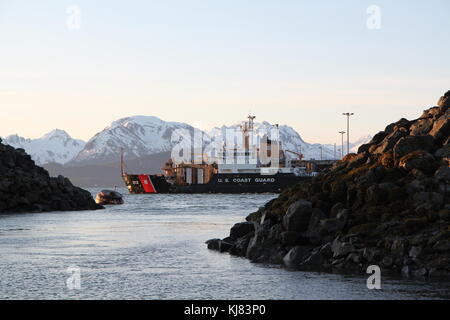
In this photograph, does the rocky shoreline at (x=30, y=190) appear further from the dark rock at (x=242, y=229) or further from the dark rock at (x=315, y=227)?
the dark rock at (x=315, y=227)

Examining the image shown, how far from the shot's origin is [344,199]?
38.1 metres

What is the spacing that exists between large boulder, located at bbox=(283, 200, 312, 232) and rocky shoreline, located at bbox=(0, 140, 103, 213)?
62.6 metres

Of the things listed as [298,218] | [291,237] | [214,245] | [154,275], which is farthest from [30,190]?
[154,275]

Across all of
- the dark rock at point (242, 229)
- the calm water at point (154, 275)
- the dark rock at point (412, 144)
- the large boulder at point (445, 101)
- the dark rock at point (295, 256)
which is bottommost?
the calm water at point (154, 275)

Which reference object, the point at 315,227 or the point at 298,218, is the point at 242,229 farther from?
the point at 315,227

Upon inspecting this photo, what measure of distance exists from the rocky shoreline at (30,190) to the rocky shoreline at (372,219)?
55.1m

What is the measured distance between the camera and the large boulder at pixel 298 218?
36719 millimetres

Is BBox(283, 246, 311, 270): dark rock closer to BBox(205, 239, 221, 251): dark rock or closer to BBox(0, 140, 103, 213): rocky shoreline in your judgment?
BBox(205, 239, 221, 251): dark rock

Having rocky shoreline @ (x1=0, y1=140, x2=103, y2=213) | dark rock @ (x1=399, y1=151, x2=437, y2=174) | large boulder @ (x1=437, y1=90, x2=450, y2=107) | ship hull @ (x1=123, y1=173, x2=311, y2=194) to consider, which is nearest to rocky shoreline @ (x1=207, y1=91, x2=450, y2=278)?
dark rock @ (x1=399, y1=151, x2=437, y2=174)

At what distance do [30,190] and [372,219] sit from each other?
70.3 metres

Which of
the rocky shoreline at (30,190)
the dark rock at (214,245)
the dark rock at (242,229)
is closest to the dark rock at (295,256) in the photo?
the dark rock at (242,229)
